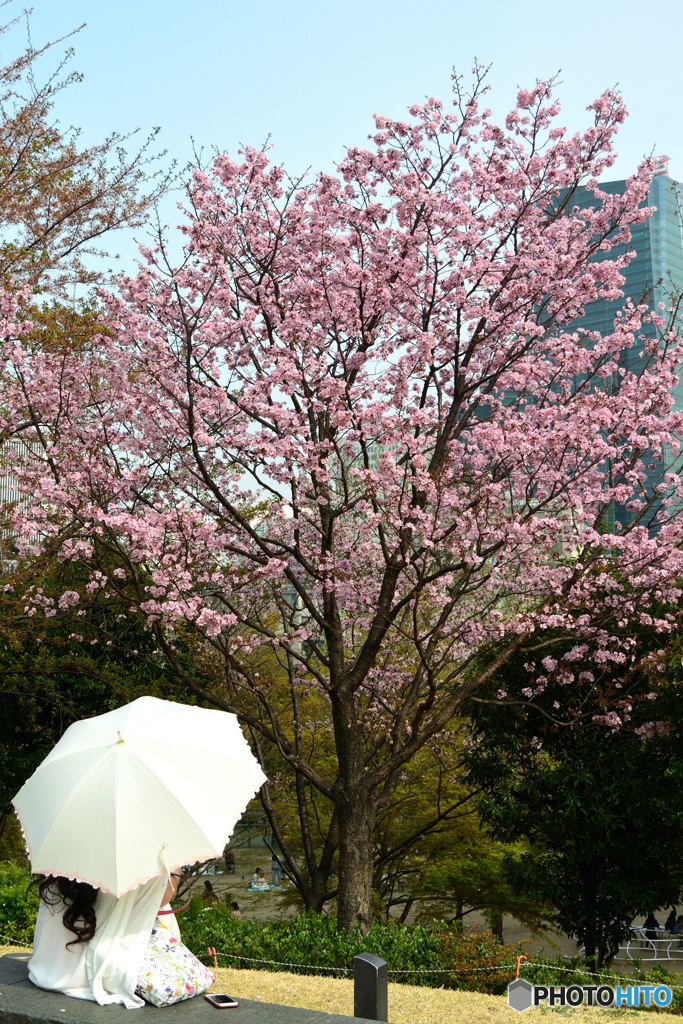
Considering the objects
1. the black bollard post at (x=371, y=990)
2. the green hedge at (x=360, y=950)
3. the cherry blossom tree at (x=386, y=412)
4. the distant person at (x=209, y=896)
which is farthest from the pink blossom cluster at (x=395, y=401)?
the distant person at (x=209, y=896)

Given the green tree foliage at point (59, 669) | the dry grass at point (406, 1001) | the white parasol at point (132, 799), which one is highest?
the green tree foliage at point (59, 669)

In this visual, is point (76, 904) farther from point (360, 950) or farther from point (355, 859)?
point (355, 859)

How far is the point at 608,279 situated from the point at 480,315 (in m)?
1.88

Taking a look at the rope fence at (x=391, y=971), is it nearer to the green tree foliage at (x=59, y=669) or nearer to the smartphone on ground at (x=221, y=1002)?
the smartphone on ground at (x=221, y=1002)

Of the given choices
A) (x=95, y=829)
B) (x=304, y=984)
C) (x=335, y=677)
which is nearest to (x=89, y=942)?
(x=95, y=829)

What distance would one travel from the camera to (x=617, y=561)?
10.5m

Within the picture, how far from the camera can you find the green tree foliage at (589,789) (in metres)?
10.4

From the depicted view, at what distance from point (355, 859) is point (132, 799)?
6667mm

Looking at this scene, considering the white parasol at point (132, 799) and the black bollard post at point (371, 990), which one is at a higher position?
the white parasol at point (132, 799)

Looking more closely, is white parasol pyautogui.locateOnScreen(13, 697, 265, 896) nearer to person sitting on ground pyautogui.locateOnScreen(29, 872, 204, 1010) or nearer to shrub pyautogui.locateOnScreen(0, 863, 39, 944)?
person sitting on ground pyautogui.locateOnScreen(29, 872, 204, 1010)

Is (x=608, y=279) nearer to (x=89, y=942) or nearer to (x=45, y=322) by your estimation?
(x=45, y=322)

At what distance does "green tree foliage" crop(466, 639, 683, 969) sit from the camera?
10.4 metres

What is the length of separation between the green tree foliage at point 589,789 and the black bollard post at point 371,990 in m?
5.74

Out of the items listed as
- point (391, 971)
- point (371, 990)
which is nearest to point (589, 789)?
point (391, 971)
